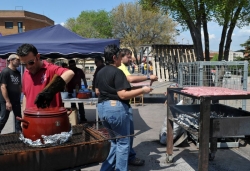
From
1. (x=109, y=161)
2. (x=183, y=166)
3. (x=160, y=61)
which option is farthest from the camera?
(x=160, y=61)

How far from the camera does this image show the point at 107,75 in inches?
124

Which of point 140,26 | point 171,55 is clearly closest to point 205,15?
point 171,55

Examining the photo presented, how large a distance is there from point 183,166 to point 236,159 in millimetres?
942

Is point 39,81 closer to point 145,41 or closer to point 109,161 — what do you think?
point 109,161

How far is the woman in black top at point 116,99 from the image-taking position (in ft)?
10.1

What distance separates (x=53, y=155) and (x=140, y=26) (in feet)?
116

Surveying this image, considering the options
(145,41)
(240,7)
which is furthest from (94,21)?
(240,7)

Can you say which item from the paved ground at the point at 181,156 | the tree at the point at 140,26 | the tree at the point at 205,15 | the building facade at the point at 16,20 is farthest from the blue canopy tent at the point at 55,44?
the building facade at the point at 16,20

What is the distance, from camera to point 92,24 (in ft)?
155

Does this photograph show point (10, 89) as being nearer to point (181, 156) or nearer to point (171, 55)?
point (181, 156)

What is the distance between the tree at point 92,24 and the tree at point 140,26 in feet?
22.0

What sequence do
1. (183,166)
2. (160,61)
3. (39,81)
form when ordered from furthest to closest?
(160,61)
(183,166)
(39,81)

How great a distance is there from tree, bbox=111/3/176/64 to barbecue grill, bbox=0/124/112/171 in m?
34.1

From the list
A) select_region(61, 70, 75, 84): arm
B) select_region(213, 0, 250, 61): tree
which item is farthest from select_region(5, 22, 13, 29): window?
select_region(61, 70, 75, 84): arm
